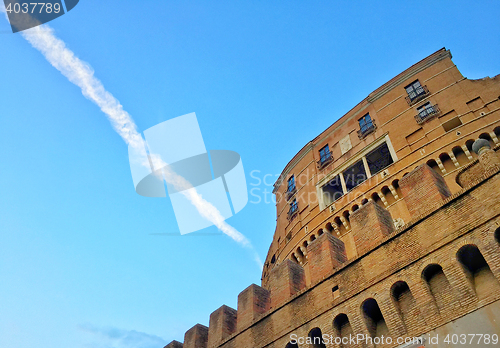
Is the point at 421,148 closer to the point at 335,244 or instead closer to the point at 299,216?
the point at 299,216

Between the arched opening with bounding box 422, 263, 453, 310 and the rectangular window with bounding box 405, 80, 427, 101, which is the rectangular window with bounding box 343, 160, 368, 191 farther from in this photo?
the arched opening with bounding box 422, 263, 453, 310

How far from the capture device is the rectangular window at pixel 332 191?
25.1m

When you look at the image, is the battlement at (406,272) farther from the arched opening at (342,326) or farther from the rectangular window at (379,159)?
the rectangular window at (379,159)

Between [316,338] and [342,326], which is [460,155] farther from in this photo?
[316,338]

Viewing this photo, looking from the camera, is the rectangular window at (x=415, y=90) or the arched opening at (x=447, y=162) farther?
the rectangular window at (x=415, y=90)

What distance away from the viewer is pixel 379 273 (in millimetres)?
8609

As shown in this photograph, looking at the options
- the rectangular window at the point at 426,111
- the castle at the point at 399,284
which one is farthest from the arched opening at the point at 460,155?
the castle at the point at 399,284

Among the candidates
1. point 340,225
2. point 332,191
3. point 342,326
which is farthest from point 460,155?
point 342,326

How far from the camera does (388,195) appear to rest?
21.5 m

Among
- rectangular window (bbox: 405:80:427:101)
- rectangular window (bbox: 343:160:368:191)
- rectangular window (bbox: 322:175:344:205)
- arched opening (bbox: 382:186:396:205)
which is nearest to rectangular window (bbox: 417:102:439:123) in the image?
rectangular window (bbox: 405:80:427:101)

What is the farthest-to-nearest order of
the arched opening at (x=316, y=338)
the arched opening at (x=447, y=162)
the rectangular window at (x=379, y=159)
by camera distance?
the rectangular window at (x=379, y=159)
the arched opening at (x=447, y=162)
the arched opening at (x=316, y=338)

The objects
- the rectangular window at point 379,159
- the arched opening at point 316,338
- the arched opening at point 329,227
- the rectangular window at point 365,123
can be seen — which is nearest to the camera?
the arched opening at point 316,338

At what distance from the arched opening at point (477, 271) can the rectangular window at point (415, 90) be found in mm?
18237

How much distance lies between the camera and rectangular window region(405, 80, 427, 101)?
2398 centimetres
